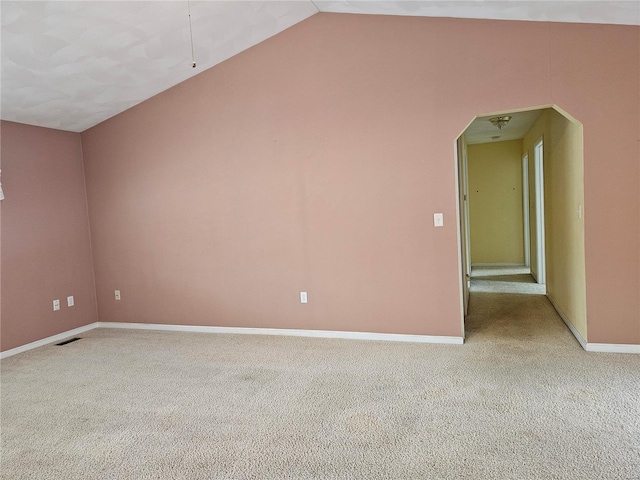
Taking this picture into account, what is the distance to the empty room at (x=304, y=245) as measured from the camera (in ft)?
7.65

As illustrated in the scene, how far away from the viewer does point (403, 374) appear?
308 centimetres

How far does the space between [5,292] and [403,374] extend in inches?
152

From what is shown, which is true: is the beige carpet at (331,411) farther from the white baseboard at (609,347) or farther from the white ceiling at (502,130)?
the white ceiling at (502,130)

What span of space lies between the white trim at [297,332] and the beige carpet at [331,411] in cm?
10

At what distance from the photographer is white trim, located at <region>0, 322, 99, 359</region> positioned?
417cm

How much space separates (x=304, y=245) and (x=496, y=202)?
5305 millimetres

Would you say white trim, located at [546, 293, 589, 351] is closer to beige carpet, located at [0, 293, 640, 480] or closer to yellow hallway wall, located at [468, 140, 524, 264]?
beige carpet, located at [0, 293, 640, 480]

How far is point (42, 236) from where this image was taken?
4.53m

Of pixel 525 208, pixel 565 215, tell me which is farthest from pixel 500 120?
pixel 525 208

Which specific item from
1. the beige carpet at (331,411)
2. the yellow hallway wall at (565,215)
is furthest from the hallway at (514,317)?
the yellow hallway wall at (565,215)

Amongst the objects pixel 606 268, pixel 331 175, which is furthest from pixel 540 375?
pixel 331 175

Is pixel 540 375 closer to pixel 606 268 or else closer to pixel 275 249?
pixel 606 268

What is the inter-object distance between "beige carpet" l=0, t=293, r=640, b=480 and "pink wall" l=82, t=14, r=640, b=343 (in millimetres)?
539

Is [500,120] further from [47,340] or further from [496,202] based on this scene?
[47,340]
